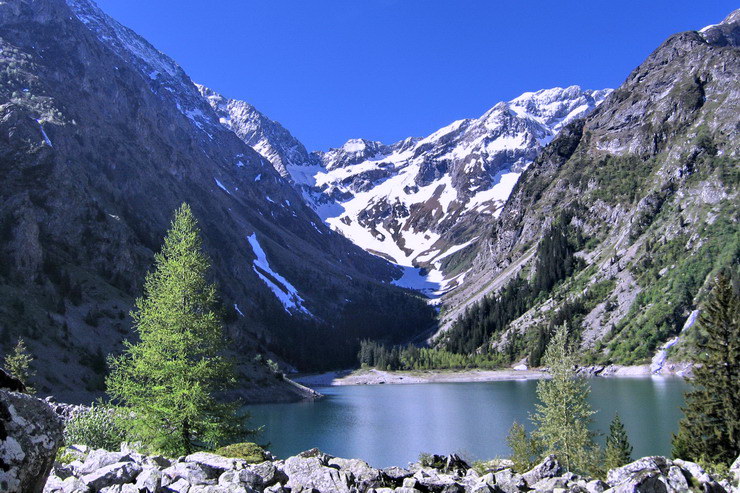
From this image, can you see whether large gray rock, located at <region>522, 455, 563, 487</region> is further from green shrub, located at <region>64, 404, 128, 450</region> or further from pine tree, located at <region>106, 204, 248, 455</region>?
green shrub, located at <region>64, 404, 128, 450</region>

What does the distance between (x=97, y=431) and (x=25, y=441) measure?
22117mm

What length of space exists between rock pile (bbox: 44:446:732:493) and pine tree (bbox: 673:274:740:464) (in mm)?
21935

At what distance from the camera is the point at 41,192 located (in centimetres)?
11462

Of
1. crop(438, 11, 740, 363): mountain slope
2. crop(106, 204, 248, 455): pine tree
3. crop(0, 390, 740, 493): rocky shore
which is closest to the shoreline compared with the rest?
crop(438, 11, 740, 363): mountain slope

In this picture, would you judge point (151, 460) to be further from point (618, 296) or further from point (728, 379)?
point (618, 296)

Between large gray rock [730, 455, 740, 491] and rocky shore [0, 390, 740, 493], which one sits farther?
large gray rock [730, 455, 740, 491]

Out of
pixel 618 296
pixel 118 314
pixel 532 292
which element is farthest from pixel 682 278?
pixel 118 314

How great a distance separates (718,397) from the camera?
31.5m

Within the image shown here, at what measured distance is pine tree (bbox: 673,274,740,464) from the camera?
1203 inches

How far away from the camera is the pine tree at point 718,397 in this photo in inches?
1203

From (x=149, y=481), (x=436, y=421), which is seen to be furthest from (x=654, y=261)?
(x=149, y=481)

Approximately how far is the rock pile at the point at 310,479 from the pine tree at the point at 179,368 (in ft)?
23.6

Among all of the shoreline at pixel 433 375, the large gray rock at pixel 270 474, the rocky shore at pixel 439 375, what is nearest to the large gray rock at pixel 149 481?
the large gray rock at pixel 270 474

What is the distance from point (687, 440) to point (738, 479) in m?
22.9
